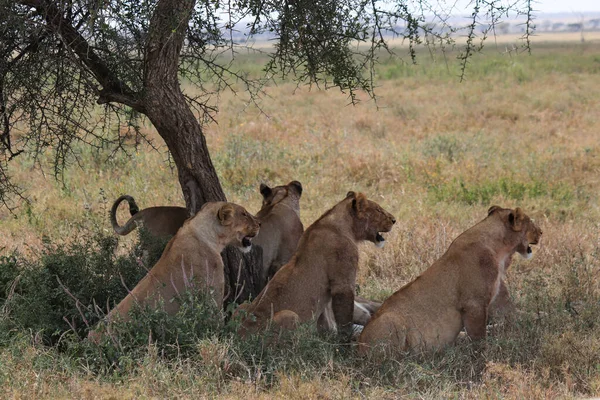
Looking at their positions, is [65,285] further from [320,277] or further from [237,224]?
[320,277]

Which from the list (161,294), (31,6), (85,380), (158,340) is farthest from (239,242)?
(31,6)

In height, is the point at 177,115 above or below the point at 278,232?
above

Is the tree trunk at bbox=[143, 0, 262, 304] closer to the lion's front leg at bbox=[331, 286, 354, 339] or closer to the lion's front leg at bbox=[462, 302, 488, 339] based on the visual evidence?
the lion's front leg at bbox=[331, 286, 354, 339]

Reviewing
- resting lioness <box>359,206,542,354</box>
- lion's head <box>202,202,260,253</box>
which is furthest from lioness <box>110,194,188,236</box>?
resting lioness <box>359,206,542,354</box>

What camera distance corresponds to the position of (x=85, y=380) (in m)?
4.92

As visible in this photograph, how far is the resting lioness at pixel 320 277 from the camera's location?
6043 mm

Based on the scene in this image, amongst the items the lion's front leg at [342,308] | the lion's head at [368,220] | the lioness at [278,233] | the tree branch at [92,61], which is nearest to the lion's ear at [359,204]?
the lion's head at [368,220]

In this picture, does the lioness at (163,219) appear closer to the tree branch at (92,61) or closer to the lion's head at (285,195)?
the lion's head at (285,195)

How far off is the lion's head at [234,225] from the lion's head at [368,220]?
0.75 meters

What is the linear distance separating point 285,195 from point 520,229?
242 centimetres

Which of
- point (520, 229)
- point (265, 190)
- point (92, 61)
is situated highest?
point (92, 61)

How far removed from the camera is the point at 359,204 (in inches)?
261

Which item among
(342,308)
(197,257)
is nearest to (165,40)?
(197,257)

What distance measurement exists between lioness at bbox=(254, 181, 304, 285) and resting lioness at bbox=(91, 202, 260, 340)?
1182 mm
